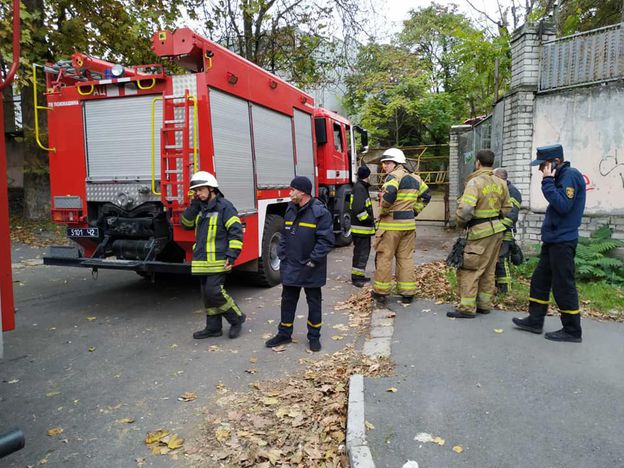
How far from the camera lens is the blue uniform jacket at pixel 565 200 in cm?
430

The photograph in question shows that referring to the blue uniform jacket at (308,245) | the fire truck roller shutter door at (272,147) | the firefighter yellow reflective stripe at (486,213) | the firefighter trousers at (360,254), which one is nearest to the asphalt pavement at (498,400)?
the blue uniform jacket at (308,245)

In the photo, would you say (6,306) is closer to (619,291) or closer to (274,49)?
(619,291)

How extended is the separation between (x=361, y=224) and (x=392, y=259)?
1.49 metres

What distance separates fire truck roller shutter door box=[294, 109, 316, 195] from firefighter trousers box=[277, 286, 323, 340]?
3468 millimetres

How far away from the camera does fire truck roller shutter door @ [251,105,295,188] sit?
638 cm

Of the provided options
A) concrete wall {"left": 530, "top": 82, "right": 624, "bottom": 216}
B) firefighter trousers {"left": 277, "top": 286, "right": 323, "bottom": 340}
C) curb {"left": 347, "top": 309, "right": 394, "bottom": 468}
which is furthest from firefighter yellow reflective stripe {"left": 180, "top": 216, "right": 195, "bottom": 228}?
concrete wall {"left": 530, "top": 82, "right": 624, "bottom": 216}

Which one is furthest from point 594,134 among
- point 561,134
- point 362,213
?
point 362,213

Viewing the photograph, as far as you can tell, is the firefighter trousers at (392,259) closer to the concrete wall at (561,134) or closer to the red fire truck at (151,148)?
the red fire truck at (151,148)

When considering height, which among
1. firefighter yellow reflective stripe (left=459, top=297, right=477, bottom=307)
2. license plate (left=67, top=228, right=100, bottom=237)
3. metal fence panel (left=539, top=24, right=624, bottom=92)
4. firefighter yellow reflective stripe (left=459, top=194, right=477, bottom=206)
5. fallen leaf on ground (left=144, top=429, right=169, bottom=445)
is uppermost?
metal fence panel (left=539, top=24, right=624, bottom=92)

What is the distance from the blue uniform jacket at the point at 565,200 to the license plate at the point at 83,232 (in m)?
4.92

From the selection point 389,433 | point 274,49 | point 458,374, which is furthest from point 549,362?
point 274,49

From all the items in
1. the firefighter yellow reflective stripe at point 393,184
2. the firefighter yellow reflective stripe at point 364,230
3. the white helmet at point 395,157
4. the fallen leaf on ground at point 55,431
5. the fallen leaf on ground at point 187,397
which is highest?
the white helmet at point 395,157

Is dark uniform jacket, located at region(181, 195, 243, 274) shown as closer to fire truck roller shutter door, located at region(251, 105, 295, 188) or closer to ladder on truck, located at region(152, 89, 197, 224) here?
ladder on truck, located at region(152, 89, 197, 224)

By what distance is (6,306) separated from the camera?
103 inches
